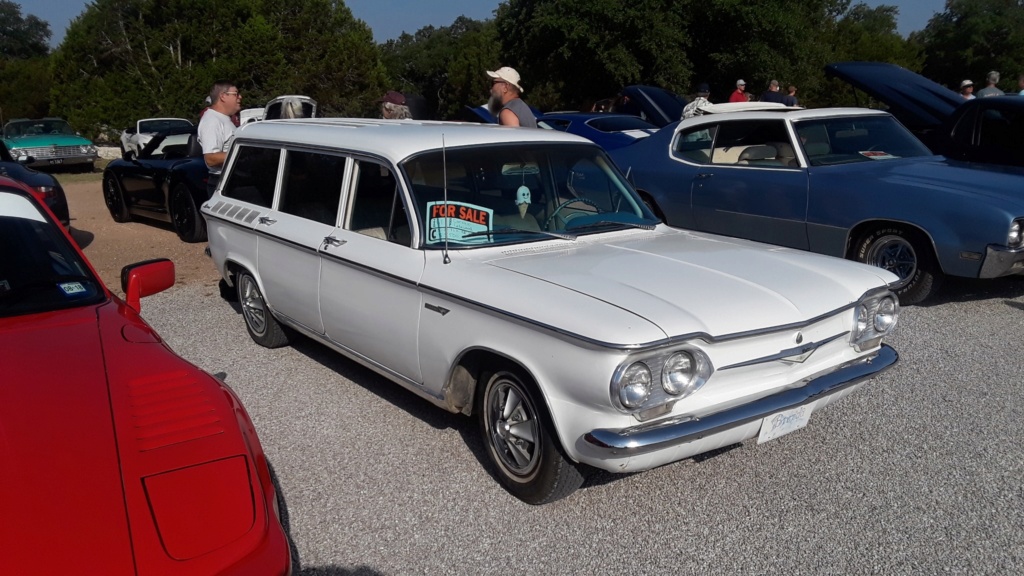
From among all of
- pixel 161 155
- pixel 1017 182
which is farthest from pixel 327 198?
pixel 161 155

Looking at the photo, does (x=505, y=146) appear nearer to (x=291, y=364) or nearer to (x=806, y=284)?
(x=806, y=284)

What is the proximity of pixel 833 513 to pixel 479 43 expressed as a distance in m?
52.8

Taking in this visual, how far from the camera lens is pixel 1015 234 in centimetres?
595

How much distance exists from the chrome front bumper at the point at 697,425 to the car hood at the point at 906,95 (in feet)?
20.5

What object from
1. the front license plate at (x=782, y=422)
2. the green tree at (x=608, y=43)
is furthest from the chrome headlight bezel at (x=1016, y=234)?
the green tree at (x=608, y=43)

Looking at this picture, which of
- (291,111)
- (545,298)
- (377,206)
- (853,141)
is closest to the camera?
(545,298)

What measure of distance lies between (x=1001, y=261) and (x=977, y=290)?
118cm

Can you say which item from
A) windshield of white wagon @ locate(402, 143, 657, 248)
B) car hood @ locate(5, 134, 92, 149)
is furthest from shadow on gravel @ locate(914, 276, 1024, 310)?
car hood @ locate(5, 134, 92, 149)

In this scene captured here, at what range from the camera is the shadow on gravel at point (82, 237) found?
10.6 meters

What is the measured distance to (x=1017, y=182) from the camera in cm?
653

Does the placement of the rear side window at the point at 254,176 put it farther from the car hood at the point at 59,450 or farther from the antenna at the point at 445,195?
the car hood at the point at 59,450

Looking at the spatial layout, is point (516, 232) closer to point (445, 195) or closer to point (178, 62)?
point (445, 195)

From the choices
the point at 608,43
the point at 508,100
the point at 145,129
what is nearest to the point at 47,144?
the point at 145,129

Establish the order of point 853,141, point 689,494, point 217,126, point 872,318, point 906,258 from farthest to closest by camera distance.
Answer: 1. point 217,126
2. point 853,141
3. point 906,258
4. point 872,318
5. point 689,494
